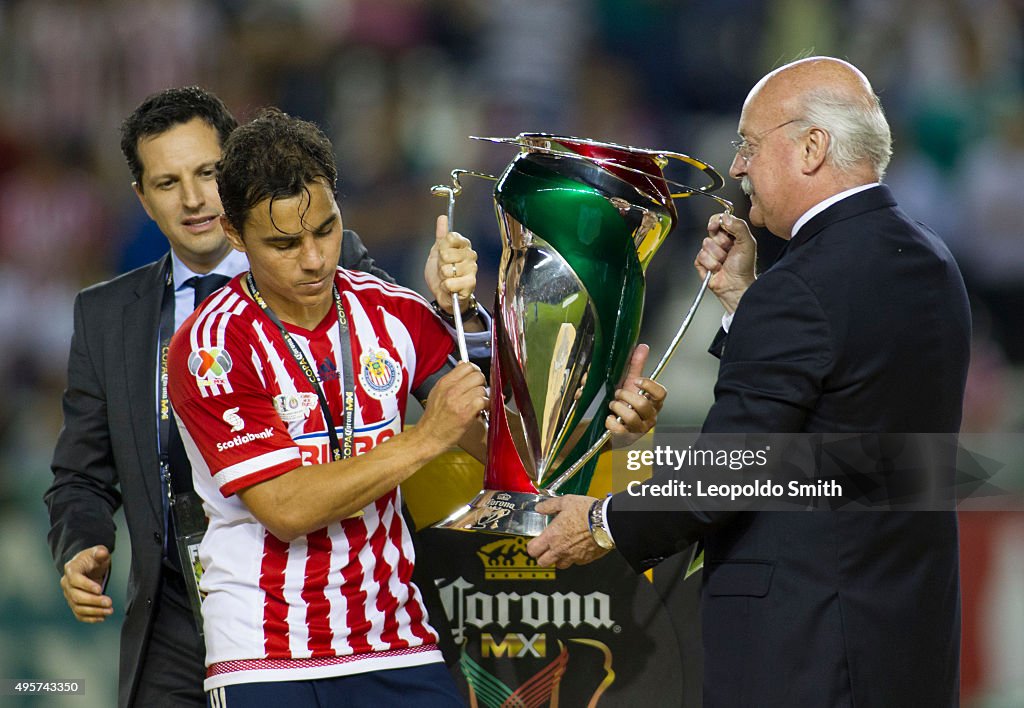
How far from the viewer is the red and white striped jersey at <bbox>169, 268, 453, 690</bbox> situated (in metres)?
2.21

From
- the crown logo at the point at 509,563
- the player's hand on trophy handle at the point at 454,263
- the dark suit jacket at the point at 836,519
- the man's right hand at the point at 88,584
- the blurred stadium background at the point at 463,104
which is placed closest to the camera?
the dark suit jacket at the point at 836,519

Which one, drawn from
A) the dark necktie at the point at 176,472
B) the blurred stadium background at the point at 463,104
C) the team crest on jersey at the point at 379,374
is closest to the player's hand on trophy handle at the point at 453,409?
the team crest on jersey at the point at 379,374

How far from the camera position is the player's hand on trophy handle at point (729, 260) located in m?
2.63

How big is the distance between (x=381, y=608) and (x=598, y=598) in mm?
621

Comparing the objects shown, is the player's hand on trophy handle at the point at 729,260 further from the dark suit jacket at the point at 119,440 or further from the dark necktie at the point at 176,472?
the dark necktie at the point at 176,472

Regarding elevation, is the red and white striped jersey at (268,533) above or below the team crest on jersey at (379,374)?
below

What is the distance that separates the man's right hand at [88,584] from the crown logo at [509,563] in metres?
0.75

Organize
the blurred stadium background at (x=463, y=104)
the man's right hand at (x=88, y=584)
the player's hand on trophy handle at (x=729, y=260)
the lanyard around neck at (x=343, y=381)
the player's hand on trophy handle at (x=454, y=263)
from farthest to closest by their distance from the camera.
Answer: the blurred stadium background at (x=463, y=104) → the player's hand on trophy handle at (x=729, y=260) → the man's right hand at (x=88, y=584) → the player's hand on trophy handle at (x=454, y=263) → the lanyard around neck at (x=343, y=381)

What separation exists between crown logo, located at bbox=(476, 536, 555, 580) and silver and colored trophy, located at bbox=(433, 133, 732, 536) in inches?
12.6

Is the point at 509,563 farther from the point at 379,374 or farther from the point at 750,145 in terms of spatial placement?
the point at 750,145

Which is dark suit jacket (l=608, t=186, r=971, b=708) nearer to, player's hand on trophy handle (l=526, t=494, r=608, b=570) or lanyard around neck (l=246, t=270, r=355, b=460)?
player's hand on trophy handle (l=526, t=494, r=608, b=570)

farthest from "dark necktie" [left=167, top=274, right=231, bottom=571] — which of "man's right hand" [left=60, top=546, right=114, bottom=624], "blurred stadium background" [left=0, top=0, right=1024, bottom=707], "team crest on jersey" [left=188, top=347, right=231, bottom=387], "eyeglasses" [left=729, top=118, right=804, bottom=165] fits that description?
"blurred stadium background" [left=0, top=0, right=1024, bottom=707]

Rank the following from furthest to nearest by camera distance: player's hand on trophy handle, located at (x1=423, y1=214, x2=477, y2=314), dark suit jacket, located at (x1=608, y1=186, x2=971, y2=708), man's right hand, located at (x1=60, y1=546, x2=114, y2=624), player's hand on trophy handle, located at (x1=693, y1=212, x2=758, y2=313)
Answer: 1. player's hand on trophy handle, located at (x1=693, y1=212, x2=758, y2=313)
2. man's right hand, located at (x1=60, y1=546, x2=114, y2=624)
3. player's hand on trophy handle, located at (x1=423, y1=214, x2=477, y2=314)
4. dark suit jacket, located at (x1=608, y1=186, x2=971, y2=708)

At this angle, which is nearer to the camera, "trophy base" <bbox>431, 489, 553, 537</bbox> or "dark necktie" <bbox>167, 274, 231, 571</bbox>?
"trophy base" <bbox>431, 489, 553, 537</bbox>
